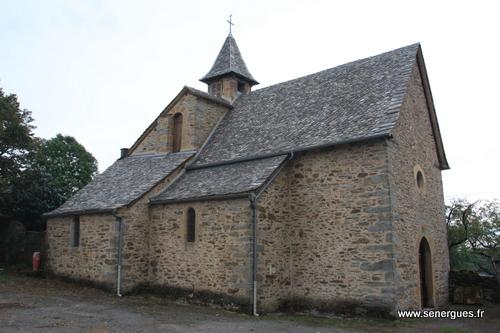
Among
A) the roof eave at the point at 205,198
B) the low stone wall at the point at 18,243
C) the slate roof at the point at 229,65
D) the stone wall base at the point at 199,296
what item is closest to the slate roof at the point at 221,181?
the roof eave at the point at 205,198

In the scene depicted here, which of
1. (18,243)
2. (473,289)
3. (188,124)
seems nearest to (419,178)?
(473,289)

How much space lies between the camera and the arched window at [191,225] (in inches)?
643

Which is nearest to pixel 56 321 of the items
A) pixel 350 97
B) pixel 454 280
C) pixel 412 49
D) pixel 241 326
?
pixel 241 326

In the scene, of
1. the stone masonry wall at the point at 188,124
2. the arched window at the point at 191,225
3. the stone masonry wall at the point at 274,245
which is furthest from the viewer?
the stone masonry wall at the point at 188,124

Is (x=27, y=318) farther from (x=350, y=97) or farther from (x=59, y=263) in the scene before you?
(x=350, y=97)

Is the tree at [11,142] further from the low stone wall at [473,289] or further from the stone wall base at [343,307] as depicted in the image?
the low stone wall at [473,289]

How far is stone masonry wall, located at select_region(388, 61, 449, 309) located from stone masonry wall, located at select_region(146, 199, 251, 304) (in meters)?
4.67

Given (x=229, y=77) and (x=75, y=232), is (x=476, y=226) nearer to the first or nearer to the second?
(x=229, y=77)

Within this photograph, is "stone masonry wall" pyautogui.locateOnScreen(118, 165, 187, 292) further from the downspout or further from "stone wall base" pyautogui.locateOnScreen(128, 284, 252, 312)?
the downspout

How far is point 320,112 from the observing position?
17469mm

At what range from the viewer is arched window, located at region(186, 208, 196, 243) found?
16.3 metres

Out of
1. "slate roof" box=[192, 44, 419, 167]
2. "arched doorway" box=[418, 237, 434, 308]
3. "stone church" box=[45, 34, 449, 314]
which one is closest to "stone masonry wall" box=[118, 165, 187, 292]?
"stone church" box=[45, 34, 449, 314]

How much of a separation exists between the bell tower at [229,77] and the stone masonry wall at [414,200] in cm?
1038

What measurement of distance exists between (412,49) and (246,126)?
24.2 feet
